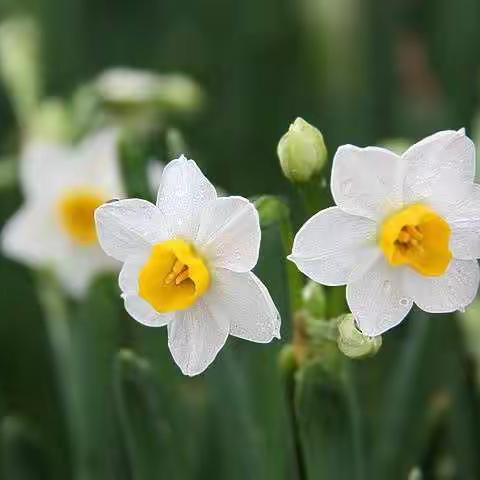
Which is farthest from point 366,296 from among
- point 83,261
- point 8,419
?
point 83,261

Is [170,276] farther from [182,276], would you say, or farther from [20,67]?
[20,67]

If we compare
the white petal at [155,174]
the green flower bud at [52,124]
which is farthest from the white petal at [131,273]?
the green flower bud at [52,124]

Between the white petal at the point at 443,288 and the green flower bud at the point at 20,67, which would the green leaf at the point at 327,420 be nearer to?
the white petal at the point at 443,288

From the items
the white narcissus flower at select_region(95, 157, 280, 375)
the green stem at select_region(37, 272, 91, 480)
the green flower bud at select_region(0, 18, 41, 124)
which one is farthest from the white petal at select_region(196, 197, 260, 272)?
the green flower bud at select_region(0, 18, 41, 124)

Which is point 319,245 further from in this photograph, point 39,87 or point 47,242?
point 39,87

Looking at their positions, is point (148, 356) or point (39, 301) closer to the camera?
point (148, 356)

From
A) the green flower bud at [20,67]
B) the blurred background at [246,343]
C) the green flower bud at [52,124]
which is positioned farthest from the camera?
the green flower bud at [20,67]

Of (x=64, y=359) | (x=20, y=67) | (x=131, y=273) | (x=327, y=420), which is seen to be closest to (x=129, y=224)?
(x=131, y=273)
